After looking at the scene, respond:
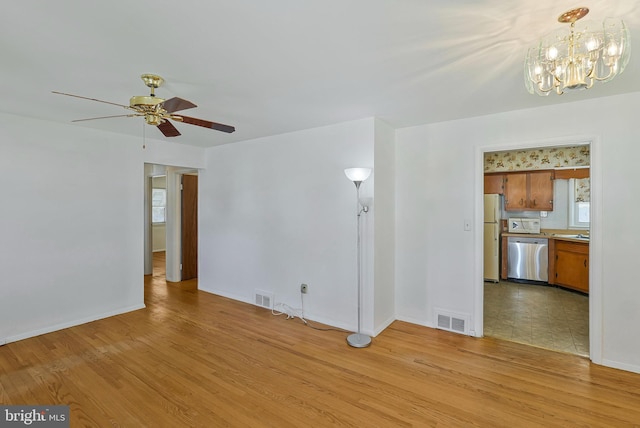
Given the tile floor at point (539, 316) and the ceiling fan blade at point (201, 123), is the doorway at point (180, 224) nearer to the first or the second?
the ceiling fan blade at point (201, 123)

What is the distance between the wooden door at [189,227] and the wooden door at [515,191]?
6.20m

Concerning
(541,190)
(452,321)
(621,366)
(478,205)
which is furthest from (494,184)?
(621,366)

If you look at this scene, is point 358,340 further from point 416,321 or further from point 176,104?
point 176,104

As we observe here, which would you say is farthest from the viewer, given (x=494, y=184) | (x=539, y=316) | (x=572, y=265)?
(x=494, y=184)

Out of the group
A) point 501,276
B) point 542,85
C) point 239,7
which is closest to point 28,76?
point 239,7

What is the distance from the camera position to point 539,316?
390cm

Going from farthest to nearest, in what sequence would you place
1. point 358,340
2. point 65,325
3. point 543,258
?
point 543,258
point 65,325
point 358,340

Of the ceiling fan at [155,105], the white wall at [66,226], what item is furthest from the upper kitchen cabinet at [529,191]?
the white wall at [66,226]

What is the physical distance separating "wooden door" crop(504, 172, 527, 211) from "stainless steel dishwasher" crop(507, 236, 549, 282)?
669 mm

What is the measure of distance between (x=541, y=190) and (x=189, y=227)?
22.2 ft

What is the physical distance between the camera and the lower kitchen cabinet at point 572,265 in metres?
4.74

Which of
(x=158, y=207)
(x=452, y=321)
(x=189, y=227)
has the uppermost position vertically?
(x=158, y=207)

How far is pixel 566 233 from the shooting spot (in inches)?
221

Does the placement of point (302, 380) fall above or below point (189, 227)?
below
